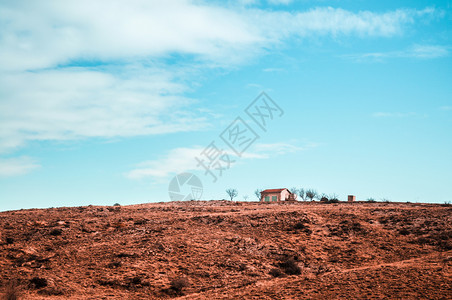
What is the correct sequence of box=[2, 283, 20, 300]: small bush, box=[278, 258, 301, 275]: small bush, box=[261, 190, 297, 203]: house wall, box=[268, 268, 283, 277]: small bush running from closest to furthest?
box=[2, 283, 20, 300]: small bush, box=[268, 268, 283, 277]: small bush, box=[278, 258, 301, 275]: small bush, box=[261, 190, 297, 203]: house wall

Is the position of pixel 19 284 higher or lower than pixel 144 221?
lower

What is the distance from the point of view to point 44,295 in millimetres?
21938

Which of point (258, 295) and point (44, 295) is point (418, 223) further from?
point (44, 295)

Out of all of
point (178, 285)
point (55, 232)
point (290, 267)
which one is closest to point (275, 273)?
point (290, 267)

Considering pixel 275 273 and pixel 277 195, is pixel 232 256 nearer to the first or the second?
pixel 275 273

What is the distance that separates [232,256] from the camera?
27.0 meters

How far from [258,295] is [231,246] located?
7.55 metres

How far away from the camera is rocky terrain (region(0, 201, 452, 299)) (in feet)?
71.3

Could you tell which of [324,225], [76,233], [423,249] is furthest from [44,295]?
[423,249]

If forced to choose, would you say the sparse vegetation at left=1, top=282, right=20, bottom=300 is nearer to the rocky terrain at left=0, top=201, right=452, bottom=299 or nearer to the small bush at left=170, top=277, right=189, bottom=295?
the rocky terrain at left=0, top=201, right=452, bottom=299

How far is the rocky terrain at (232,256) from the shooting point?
21.7 meters

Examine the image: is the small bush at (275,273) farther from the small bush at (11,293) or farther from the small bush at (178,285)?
the small bush at (11,293)

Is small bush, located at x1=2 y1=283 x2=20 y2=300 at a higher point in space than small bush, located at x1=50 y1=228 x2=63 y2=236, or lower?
lower

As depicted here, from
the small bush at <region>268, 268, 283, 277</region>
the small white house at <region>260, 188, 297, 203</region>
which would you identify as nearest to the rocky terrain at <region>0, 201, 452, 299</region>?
the small bush at <region>268, 268, 283, 277</region>
